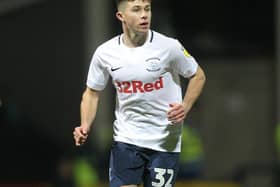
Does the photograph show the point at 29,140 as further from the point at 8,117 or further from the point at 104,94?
the point at 104,94

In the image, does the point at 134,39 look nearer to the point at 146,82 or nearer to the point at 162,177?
the point at 146,82

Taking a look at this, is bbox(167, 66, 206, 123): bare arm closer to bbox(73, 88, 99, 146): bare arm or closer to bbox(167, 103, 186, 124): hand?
bbox(167, 103, 186, 124): hand

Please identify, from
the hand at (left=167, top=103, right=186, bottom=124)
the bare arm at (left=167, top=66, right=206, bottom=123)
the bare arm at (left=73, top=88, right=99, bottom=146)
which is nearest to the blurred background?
the bare arm at (left=73, top=88, right=99, bottom=146)

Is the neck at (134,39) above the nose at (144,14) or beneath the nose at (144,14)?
beneath

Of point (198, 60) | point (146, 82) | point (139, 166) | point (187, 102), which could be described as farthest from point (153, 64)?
point (198, 60)

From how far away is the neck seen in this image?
15.4 ft

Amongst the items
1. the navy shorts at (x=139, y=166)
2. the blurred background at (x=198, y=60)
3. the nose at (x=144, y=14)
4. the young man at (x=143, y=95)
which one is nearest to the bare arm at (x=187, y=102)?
the young man at (x=143, y=95)

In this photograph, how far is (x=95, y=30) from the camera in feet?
37.6

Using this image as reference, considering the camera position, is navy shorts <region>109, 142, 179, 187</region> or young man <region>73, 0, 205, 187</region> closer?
young man <region>73, 0, 205, 187</region>

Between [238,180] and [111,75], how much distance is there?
418 centimetres

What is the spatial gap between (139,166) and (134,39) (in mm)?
641

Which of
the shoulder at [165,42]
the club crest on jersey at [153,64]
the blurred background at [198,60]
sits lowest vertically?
the blurred background at [198,60]

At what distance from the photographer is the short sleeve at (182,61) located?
469 cm

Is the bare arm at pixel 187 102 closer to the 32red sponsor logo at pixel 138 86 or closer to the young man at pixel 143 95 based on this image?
the young man at pixel 143 95
